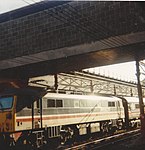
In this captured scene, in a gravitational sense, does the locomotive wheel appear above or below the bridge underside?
below

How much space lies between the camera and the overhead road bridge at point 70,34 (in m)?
12.2

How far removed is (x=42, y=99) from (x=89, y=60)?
3843 millimetres

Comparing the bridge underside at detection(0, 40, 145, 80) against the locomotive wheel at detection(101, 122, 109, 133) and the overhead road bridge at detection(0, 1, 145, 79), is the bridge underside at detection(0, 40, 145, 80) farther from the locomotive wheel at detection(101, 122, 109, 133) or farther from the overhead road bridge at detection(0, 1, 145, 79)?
the locomotive wheel at detection(101, 122, 109, 133)

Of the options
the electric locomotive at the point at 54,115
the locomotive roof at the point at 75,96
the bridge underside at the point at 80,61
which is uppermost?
the bridge underside at the point at 80,61

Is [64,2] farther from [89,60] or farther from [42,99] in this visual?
[42,99]

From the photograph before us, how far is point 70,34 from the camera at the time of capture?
13.5m

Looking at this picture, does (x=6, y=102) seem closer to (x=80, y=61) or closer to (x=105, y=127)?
(x=80, y=61)

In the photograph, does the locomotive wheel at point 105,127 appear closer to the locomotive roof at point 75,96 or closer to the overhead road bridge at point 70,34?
the locomotive roof at point 75,96

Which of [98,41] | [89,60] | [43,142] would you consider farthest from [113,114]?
[98,41]

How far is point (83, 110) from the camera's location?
61.8 feet

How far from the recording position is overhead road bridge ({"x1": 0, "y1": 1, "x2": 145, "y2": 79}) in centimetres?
1223

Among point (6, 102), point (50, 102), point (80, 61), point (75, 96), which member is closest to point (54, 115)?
point (50, 102)

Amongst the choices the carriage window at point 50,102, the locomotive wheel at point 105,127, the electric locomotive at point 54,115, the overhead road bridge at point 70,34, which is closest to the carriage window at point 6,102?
the electric locomotive at point 54,115

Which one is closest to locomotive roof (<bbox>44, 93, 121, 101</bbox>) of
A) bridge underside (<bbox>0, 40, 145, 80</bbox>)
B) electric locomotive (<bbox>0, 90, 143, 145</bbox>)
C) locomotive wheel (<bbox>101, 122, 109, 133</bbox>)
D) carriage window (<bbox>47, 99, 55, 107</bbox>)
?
electric locomotive (<bbox>0, 90, 143, 145</bbox>)
